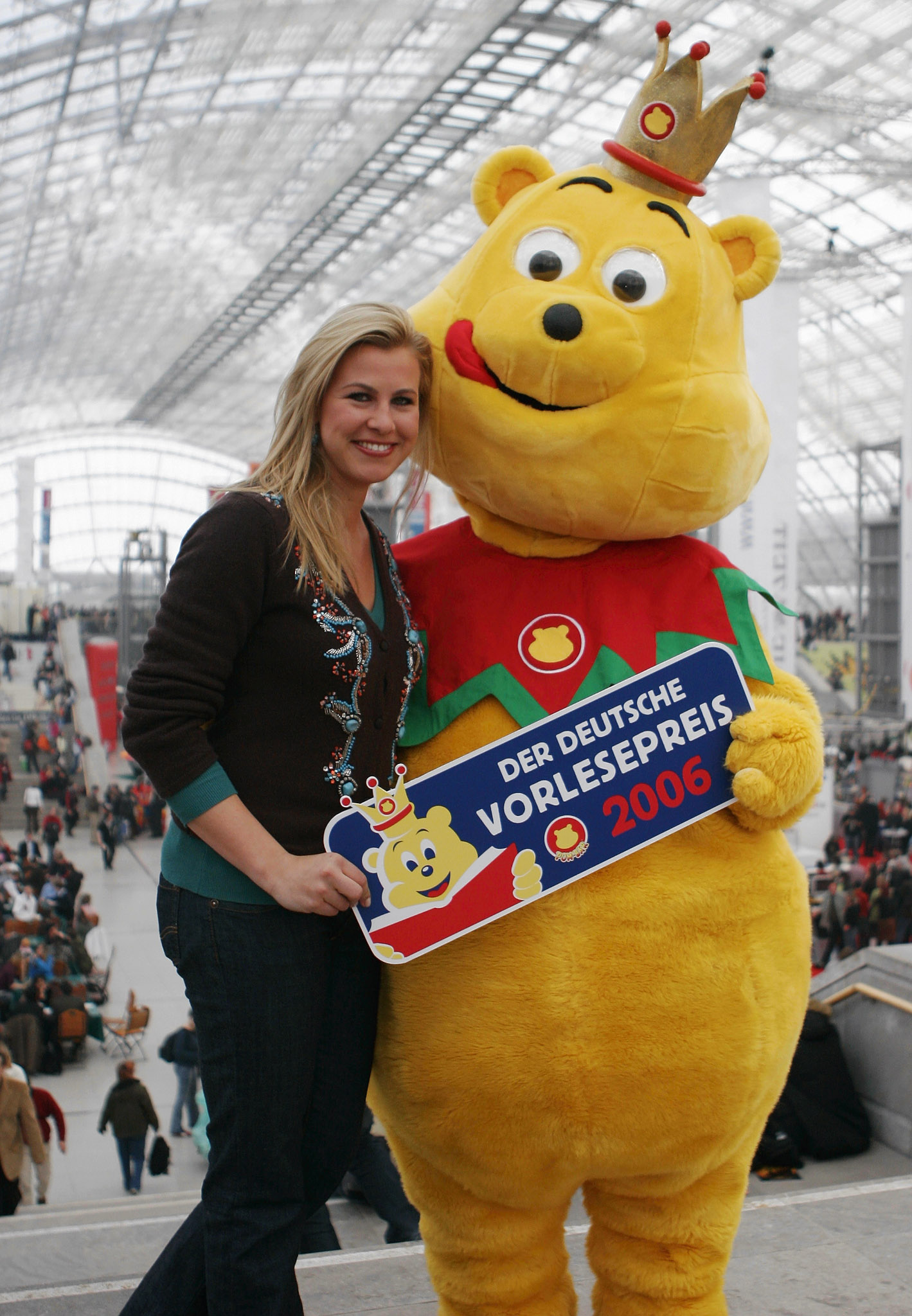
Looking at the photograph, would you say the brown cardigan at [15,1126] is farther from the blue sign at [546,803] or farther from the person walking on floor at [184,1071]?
the blue sign at [546,803]

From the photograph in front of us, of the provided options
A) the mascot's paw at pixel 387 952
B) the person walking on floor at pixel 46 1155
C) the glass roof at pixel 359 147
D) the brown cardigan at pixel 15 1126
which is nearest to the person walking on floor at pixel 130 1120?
the person walking on floor at pixel 46 1155

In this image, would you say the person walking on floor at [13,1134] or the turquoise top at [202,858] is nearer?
the turquoise top at [202,858]

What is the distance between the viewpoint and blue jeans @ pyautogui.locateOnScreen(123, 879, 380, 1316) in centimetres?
158

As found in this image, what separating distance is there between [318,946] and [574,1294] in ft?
3.20

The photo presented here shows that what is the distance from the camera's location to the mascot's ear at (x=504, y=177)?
7.02 ft

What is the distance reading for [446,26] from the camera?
47.1ft

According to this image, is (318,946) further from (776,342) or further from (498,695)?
(776,342)

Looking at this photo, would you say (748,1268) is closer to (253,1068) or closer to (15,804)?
(253,1068)

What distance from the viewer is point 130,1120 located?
5.77m

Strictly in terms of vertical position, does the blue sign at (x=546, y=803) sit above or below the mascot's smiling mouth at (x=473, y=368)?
below

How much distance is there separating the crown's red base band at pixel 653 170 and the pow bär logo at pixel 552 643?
0.78 metres

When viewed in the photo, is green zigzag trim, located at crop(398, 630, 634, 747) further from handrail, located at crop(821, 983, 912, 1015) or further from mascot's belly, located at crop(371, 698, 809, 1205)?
handrail, located at crop(821, 983, 912, 1015)

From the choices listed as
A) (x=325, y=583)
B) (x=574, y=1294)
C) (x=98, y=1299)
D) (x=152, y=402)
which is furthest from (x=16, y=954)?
(x=152, y=402)

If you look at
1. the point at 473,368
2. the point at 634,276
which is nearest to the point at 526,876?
the point at 473,368
